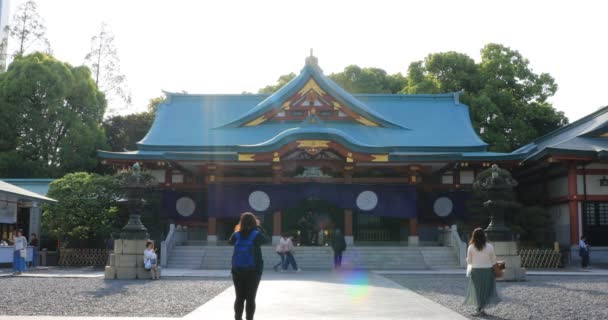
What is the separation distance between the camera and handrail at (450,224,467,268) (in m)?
25.1

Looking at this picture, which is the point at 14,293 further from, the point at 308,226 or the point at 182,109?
the point at 182,109

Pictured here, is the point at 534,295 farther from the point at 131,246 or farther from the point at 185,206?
the point at 185,206

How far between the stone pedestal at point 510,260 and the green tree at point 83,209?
1552 cm

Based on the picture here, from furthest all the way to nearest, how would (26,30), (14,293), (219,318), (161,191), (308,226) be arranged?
(26,30), (161,191), (308,226), (14,293), (219,318)

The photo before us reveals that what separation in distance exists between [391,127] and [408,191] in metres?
6.55

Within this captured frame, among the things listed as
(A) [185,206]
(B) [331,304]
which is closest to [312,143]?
(A) [185,206]

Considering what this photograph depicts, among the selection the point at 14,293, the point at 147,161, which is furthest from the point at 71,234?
the point at 14,293

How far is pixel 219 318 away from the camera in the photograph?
1041 centimetres

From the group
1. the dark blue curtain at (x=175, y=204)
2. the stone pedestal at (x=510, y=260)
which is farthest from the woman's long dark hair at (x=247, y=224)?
the dark blue curtain at (x=175, y=204)

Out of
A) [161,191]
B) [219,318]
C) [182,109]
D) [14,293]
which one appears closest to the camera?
[219,318]

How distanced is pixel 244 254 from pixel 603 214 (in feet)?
76.9

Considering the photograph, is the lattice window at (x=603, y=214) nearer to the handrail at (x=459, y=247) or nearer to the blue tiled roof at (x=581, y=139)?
the blue tiled roof at (x=581, y=139)

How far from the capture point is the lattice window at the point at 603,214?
2764 centimetres

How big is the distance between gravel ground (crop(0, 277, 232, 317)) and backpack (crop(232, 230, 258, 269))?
2650 millimetres
